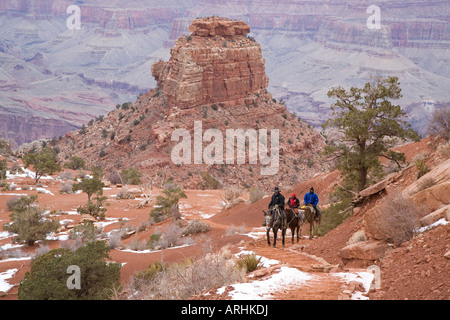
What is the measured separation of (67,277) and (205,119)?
138ft

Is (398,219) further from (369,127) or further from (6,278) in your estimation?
(6,278)

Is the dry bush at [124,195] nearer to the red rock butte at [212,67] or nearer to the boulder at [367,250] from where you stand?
the red rock butte at [212,67]

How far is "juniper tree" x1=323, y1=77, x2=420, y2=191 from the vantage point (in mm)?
19625

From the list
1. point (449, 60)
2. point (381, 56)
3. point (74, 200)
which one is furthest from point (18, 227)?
point (449, 60)

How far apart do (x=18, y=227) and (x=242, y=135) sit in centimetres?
3582

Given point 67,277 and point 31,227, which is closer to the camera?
point 67,277

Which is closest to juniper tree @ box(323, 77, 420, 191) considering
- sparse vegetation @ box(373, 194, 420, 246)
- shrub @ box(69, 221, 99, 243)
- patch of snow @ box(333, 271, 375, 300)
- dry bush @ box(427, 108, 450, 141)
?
sparse vegetation @ box(373, 194, 420, 246)

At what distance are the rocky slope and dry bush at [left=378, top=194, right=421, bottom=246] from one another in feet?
122

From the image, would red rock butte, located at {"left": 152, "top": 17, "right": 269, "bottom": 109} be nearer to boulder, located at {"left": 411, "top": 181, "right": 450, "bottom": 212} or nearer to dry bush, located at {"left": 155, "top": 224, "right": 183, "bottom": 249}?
dry bush, located at {"left": 155, "top": 224, "right": 183, "bottom": 249}

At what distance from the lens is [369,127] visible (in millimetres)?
20094

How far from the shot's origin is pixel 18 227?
81.2 ft

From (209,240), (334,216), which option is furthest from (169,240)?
(334,216)

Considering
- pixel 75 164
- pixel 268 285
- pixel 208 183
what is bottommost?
pixel 208 183

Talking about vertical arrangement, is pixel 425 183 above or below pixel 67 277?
above
